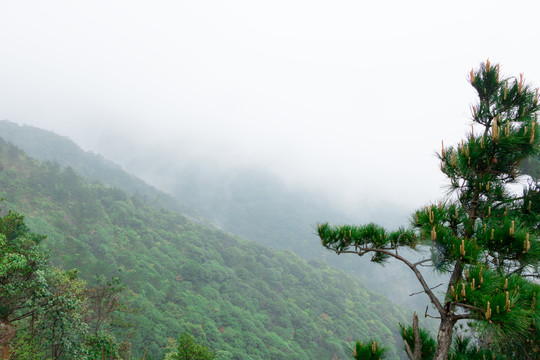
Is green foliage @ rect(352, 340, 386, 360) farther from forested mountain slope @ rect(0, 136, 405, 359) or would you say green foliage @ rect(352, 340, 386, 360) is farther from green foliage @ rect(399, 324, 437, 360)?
forested mountain slope @ rect(0, 136, 405, 359)

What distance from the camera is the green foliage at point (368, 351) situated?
2811mm

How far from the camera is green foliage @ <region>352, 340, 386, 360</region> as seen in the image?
2.81 meters

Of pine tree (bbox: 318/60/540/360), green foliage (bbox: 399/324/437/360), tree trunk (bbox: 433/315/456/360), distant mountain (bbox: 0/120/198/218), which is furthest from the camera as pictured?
distant mountain (bbox: 0/120/198/218)

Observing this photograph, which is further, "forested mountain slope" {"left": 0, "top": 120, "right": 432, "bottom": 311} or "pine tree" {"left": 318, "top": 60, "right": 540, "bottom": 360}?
"forested mountain slope" {"left": 0, "top": 120, "right": 432, "bottom": 311}

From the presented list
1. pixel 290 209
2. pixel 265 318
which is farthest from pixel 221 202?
pixel 265 318

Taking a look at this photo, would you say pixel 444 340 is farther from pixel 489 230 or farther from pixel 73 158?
pixel 73 158

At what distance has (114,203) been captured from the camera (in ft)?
163

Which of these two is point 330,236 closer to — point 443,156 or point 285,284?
point 443,156

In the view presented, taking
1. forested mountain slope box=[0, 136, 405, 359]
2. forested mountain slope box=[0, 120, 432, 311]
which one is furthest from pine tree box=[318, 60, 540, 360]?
forested mountain slope box=[0, 120, 432, 311]

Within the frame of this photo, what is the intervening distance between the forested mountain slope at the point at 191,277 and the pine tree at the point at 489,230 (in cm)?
2550

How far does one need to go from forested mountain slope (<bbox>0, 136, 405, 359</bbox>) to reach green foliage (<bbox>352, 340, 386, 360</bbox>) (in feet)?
80.8

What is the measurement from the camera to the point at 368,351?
2.84 m

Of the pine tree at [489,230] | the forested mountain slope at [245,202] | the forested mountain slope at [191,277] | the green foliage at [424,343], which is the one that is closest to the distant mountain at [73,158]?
the forested mountain slope at [245,202]

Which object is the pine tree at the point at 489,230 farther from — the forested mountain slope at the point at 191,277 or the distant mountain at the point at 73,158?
the distant mountain at the point at 73,158
